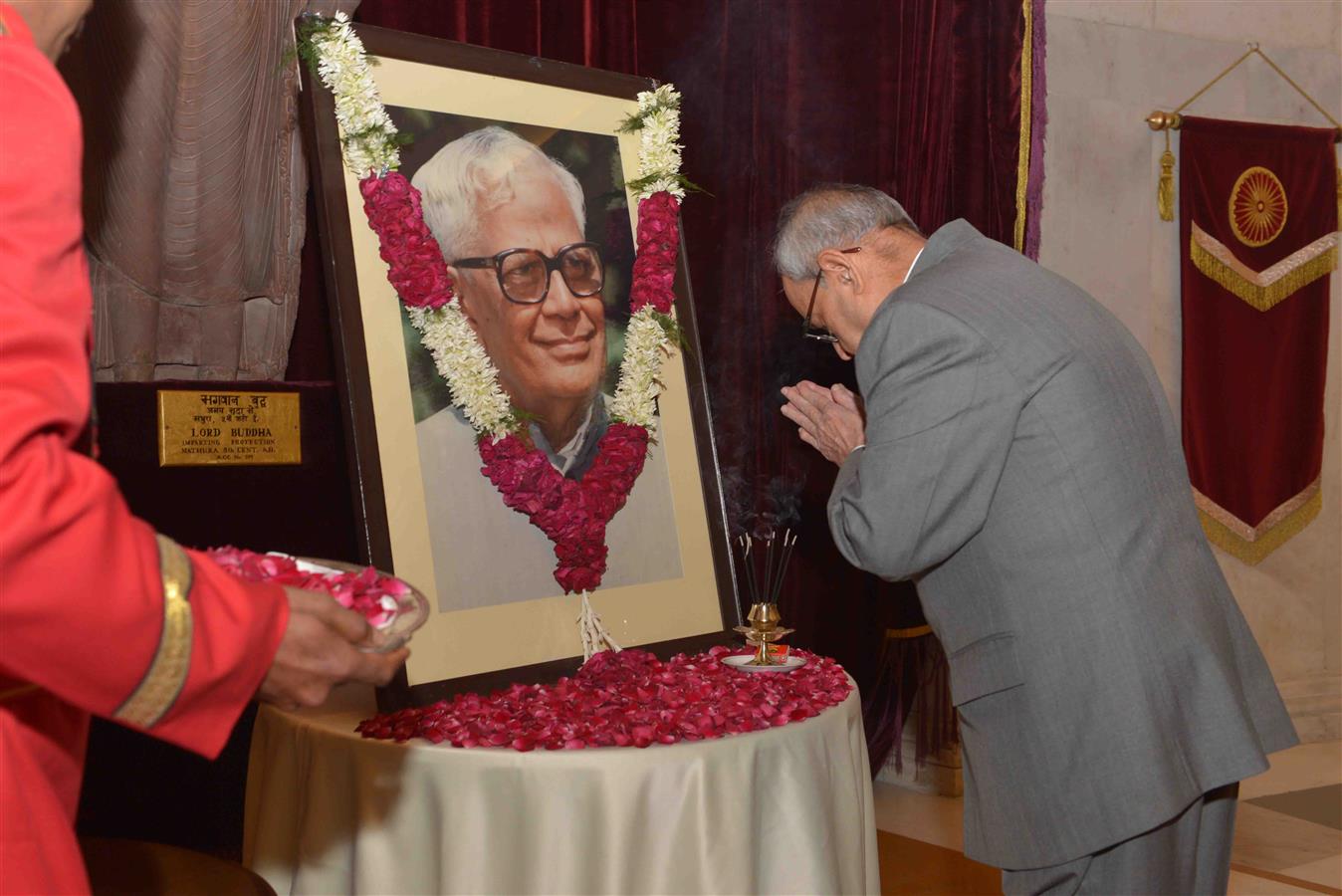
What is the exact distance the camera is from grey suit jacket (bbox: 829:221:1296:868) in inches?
86.7

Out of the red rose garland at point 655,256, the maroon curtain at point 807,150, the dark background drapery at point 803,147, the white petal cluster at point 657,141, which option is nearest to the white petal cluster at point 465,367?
the red rose garland at point 655,256

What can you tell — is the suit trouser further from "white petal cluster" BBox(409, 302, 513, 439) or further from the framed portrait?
"white petal cluster" BBox(409, 302, 513, 439)

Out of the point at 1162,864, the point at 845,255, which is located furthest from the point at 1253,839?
the point at 845,255

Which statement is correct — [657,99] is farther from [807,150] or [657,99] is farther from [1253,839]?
[1253,839]

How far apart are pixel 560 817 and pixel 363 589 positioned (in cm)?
92

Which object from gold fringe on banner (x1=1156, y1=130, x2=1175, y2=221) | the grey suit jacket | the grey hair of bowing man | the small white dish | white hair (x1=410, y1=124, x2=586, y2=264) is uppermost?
gold fringe on banner (x1=1156, y1=130, x2=1175, y2=221)

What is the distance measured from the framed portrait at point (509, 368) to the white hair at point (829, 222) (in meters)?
0.45

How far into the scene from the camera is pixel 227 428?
3166 mm

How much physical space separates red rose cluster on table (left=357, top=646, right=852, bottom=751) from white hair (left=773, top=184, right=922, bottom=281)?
2.83 ft

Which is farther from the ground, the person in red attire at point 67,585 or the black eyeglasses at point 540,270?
the black eyeglasses at point 540,270

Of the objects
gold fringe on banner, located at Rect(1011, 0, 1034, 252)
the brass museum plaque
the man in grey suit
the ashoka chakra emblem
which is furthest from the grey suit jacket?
the ashoka chakra emblem

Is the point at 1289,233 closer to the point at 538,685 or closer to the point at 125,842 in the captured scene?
the point at 538,685

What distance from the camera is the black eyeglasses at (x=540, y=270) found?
2777mm

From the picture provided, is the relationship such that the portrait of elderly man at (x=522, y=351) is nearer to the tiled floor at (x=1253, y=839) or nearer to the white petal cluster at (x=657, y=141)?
the white petal cluster at (x=657, y=141)
